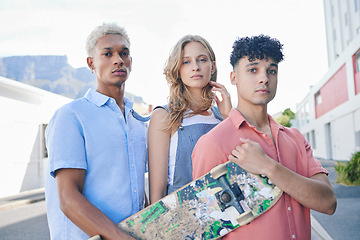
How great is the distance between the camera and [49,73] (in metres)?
115

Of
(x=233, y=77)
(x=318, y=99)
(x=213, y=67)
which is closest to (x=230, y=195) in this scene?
(x=233, y=77)

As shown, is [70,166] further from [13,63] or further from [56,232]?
[13,63]

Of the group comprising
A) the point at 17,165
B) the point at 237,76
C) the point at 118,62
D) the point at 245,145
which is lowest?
the point at 17,165

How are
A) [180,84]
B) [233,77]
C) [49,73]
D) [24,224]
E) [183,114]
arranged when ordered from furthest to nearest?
[49,73] → [24,224] → [180,84] → [183,114] → [233,77]

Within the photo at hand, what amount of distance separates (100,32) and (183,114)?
0.76m

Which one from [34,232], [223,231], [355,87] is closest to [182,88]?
[223,231]

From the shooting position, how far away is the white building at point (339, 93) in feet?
60.7

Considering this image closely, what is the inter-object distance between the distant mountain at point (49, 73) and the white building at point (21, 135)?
9191 centimetres

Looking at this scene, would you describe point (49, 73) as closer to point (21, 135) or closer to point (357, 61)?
point (21, 135)

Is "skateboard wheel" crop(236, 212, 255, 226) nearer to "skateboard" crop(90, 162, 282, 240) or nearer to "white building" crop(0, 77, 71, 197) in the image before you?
"skateboard" crop(90, 162, 282, 240)

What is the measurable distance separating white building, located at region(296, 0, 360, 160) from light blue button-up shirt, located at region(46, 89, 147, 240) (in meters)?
18.0

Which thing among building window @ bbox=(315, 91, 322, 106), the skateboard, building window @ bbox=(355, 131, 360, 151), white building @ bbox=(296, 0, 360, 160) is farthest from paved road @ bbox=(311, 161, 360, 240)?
building window @ bbox=(315, 91, 322, 106)

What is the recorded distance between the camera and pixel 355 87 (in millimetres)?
18156

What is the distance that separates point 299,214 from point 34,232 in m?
6.31
